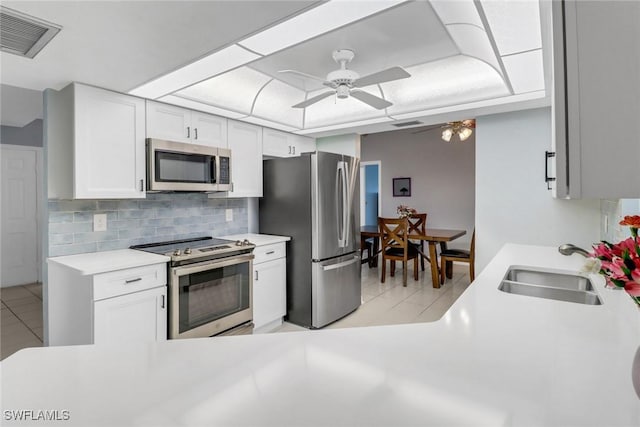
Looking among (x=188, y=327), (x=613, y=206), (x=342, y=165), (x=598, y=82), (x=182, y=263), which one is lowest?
(x=188, y=327)

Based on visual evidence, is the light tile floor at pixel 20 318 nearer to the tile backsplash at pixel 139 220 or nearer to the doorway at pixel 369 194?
the tile backsplash at pixel 139 220

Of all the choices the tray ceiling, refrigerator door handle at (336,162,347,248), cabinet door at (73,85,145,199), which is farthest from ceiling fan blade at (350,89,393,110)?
cabinet door at (73,85,145,199)

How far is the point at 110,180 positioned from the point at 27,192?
11.3 ft

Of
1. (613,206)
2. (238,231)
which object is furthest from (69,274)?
(613,206)

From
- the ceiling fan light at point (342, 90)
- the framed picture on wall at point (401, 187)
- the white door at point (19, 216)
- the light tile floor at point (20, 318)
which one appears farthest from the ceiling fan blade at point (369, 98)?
the white door at point (19, 216)

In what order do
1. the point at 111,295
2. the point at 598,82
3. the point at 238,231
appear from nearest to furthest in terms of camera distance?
the point at 598,82, the point at 111,295, the point at 238,231

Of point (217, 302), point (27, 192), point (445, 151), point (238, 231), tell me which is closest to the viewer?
point (217, 302)

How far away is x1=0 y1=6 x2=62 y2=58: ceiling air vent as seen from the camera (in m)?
1.47

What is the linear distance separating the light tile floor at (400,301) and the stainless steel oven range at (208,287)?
64 centimetres

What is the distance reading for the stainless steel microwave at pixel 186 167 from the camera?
262 centimetres

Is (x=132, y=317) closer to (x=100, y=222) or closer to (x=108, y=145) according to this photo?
(x=100, y=222)

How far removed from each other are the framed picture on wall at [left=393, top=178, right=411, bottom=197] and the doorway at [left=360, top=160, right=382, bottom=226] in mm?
607

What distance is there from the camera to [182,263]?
2.42 m

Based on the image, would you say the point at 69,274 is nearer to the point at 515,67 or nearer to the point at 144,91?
the point at 144,91
